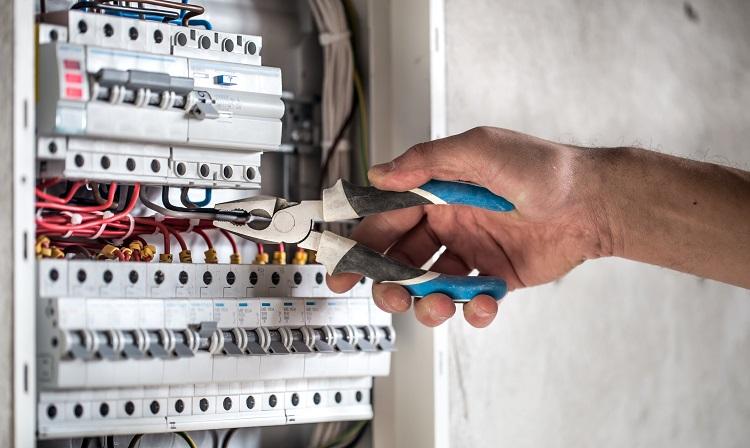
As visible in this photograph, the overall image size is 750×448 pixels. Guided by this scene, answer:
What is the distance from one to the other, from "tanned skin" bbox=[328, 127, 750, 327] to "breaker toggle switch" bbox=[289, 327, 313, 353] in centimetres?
9

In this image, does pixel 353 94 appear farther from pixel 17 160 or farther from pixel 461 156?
pixel 17 160

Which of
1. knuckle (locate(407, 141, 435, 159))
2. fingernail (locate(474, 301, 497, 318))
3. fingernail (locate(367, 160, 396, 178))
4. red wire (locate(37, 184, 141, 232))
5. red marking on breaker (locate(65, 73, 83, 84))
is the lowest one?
fingernail (locate(474, 301, 497, 318))

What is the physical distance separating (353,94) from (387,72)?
0.07 metres

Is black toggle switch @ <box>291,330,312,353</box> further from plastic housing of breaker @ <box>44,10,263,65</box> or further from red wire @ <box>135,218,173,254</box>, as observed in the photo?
plastic housing of breaker @ <box>44,10,263,65</box>

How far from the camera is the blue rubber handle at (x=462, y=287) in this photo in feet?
4.53

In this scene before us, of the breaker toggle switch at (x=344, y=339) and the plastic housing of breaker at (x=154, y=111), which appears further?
the breaker toggle switch at (x=344, y=339)

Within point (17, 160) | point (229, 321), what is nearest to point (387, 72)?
point (229, 321)

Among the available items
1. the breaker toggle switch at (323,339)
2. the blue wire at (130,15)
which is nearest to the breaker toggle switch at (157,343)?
the breaker toggle switch at (323,339)

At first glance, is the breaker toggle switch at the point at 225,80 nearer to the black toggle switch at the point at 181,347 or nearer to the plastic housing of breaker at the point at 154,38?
the plastic housing of breaker at the point at 154,38

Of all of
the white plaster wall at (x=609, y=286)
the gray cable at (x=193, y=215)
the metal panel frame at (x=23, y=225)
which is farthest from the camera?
the white plaster wall at (x=609, y=286)

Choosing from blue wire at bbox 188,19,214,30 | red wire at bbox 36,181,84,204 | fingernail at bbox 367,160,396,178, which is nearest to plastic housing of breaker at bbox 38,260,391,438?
red wire at bbox 36,181,84,204

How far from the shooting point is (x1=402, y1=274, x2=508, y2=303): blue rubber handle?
1380 millimetres

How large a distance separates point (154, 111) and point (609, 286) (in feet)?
3.25

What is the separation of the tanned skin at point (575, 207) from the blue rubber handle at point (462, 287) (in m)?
0.01
